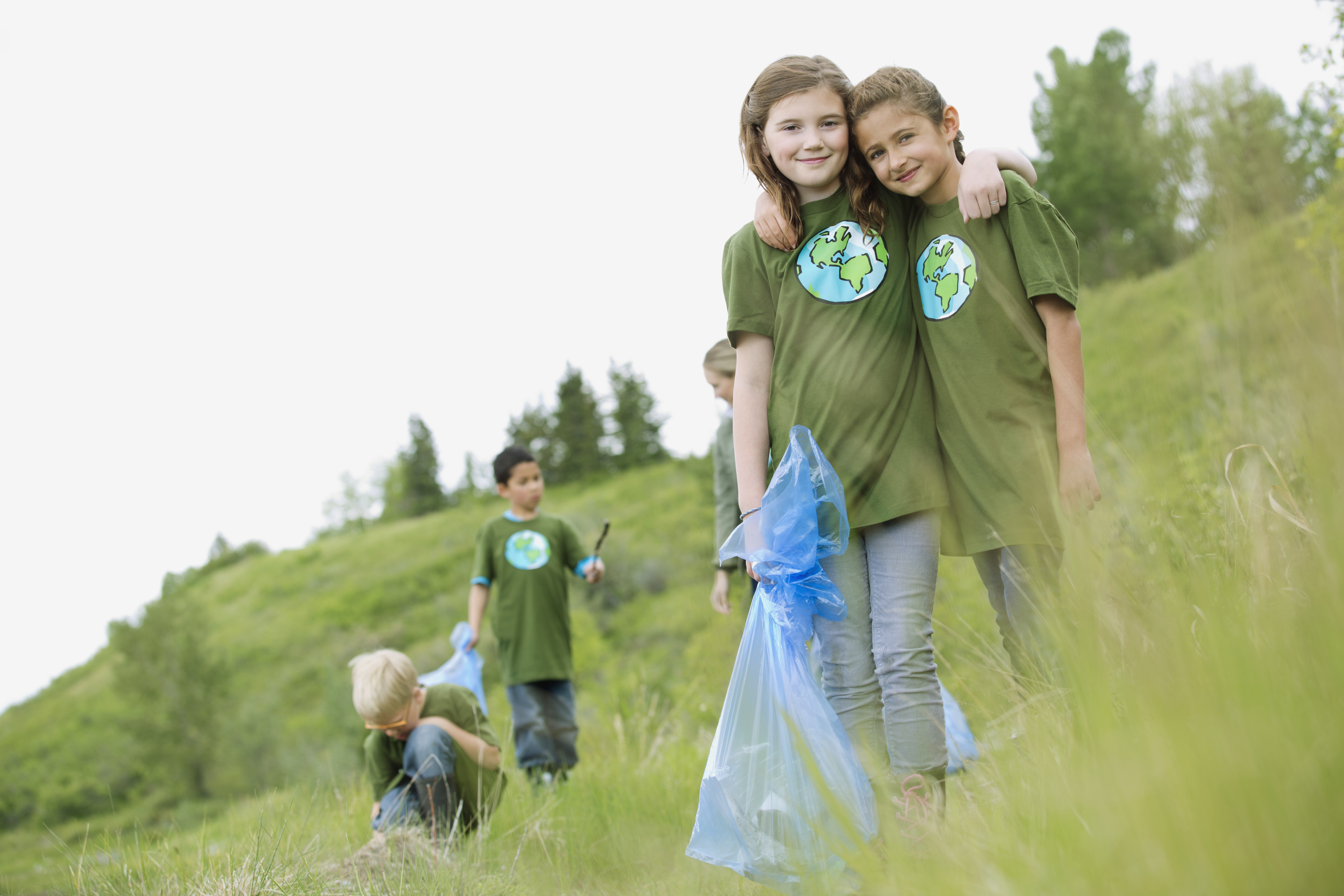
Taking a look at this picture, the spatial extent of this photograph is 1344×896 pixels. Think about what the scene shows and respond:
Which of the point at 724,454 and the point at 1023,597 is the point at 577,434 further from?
the point at 1023,597

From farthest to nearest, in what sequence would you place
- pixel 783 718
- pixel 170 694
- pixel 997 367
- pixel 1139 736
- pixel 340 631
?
pixel 340 631 → pixel 170 694 → pixel 997 367 → pixel 783 718 → pixel 1139 736

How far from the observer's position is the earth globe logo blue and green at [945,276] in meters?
2.14

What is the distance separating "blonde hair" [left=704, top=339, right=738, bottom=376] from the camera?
4.04 m

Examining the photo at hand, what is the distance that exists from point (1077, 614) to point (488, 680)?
22.2 metres

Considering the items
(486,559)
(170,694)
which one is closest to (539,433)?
(170,694)

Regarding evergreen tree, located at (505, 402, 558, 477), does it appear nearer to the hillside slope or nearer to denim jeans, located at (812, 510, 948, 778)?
the hillside slope

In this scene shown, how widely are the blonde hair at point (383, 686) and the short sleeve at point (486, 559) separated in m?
1.82

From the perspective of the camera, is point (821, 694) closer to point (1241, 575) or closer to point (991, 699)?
point (991, 699)

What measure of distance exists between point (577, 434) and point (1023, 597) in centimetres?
4489

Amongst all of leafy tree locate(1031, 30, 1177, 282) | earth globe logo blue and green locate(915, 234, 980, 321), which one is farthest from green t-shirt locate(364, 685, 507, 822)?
leafy tree locate(1031, 30, 1177, 282)

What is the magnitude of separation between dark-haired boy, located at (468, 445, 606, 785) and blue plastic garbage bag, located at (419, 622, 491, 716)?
132 mm

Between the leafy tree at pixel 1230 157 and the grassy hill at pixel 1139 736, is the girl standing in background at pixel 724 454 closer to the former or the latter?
the grassy hill at pixel 1139 736

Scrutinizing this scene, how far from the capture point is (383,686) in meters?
3.01

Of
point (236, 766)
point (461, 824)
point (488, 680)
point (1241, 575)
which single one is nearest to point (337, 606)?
point (236, 766)
